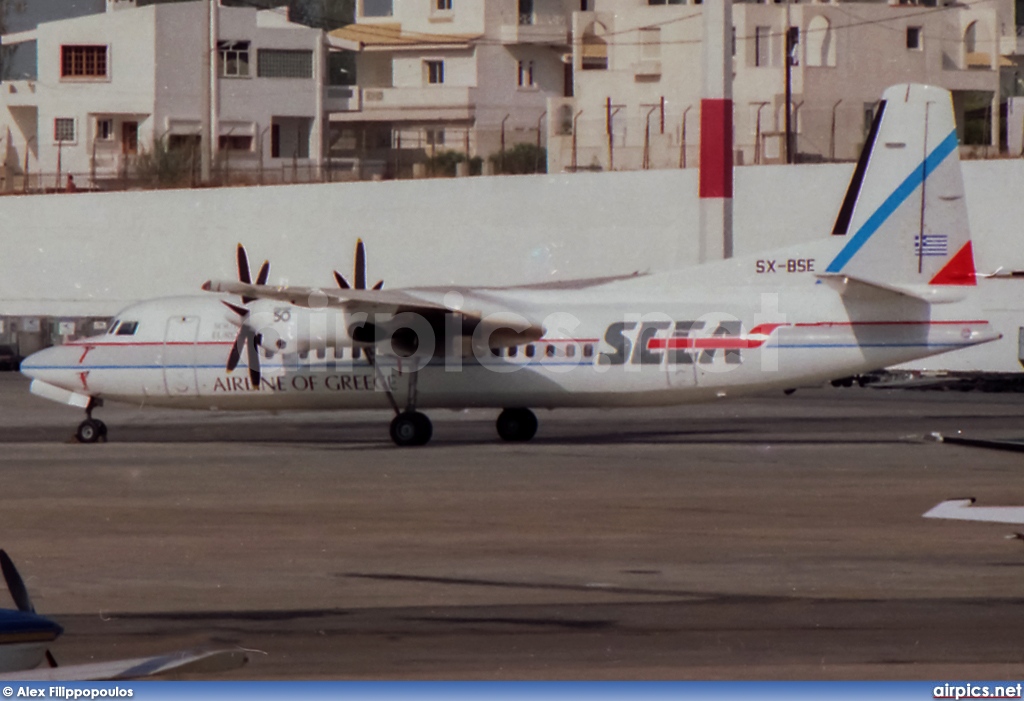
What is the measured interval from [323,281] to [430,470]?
866 inches

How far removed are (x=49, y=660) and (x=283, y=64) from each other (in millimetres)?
63732

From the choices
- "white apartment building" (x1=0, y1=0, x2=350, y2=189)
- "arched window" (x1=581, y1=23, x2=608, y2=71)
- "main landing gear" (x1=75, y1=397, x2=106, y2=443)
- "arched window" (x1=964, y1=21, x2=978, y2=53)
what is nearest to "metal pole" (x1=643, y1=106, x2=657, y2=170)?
"main landing gear" (x1=75, y1=397, x2=106, y2=443)

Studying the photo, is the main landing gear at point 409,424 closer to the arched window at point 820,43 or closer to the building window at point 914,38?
the arched window at point 820,43

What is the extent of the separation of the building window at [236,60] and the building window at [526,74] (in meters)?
15.2

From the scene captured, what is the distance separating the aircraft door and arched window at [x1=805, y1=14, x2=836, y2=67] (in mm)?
36152

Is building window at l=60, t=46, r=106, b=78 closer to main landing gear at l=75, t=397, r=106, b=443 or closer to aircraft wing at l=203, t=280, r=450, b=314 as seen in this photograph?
main landing gear at l=75, t=397, r=106, b=443

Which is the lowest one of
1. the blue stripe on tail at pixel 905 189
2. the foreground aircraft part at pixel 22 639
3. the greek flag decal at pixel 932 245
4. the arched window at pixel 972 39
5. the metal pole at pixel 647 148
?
the foreground aircraft part at pixel 22 639

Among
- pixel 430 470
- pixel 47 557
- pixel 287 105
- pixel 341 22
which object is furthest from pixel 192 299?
pixel 341 22

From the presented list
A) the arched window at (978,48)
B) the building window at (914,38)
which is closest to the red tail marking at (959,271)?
the building window at (914,38)

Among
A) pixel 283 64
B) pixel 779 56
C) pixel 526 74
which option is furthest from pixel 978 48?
pixel 283 64

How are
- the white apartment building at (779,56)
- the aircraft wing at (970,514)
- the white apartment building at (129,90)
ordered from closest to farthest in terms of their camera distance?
the aircraft wing at (970,514)
the white apartment building at (779,56)
the white apartment building at (129,90)

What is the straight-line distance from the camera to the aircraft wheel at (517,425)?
25656 millimetres

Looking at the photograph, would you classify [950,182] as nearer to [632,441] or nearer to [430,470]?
[632,441]

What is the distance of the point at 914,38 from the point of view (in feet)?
194
